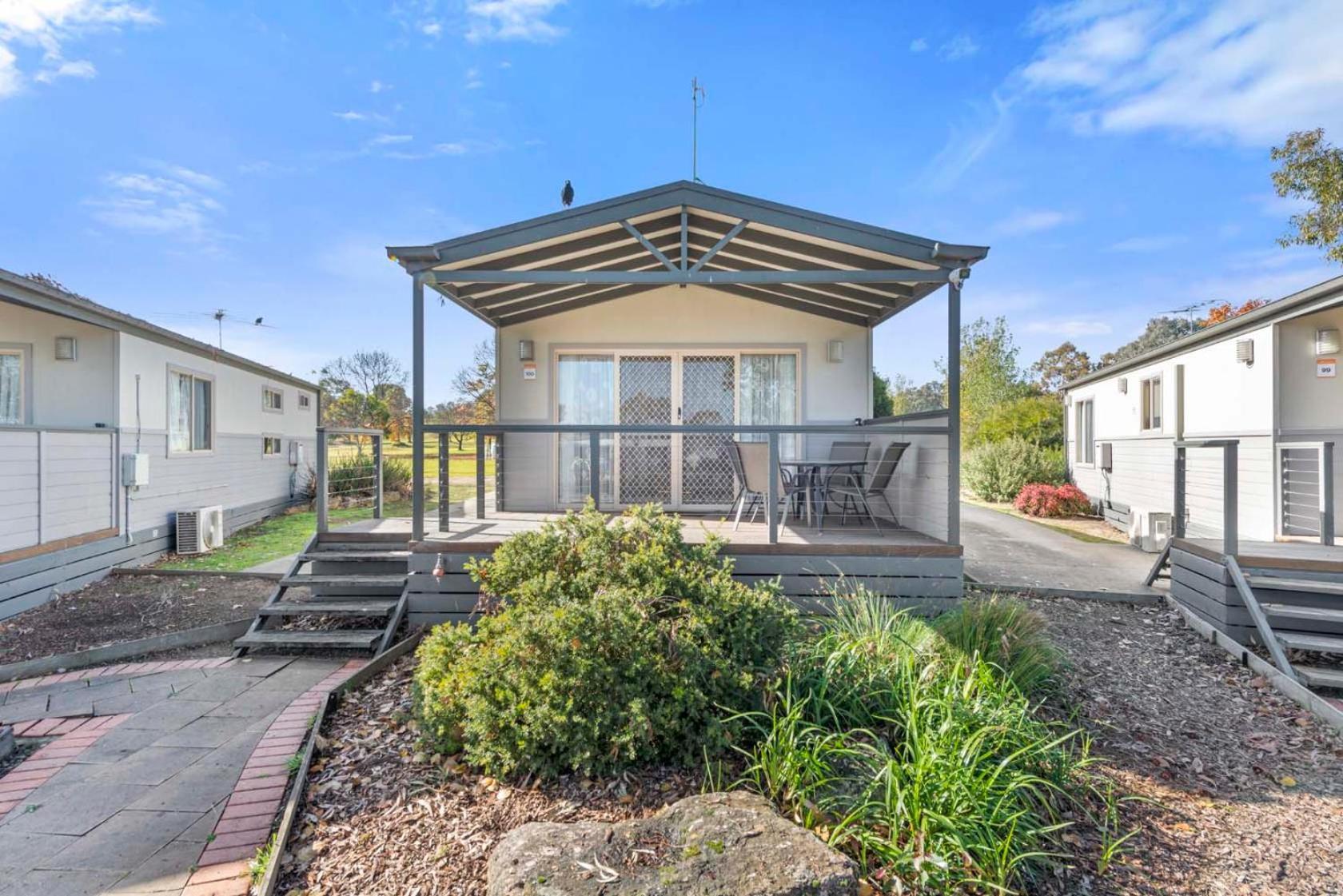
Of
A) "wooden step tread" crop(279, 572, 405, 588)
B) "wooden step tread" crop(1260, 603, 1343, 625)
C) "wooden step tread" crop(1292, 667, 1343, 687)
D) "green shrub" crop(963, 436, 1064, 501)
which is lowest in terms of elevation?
"wooden step tread" crop(1292, 667, 1343, 687)

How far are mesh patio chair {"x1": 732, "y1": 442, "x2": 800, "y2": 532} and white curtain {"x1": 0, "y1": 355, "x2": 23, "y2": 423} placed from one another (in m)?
8.77

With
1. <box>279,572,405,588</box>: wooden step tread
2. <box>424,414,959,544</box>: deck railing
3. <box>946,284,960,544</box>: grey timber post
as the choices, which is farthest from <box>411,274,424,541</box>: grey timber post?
<box>946,284,960,544</box>: grey timber post

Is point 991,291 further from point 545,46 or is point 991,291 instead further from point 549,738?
point 549,738

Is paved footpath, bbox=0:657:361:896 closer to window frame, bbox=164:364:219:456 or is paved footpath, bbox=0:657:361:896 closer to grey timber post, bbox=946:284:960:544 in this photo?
grey timber post, bbox=946:284:960:544

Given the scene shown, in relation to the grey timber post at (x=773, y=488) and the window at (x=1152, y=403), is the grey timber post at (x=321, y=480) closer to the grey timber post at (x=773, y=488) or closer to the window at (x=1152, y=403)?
the grey timber post at (x=773, y=488)

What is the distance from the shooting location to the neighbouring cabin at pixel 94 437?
21.2 ft

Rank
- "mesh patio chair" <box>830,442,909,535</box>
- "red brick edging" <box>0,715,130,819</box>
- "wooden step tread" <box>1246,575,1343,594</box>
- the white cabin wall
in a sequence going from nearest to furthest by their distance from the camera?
"red brick edging" <box>0,715,130,819</box> < "wooden step tread" <box>1246,575,1343,594</box> < "mesh patio chair" <box>830,442,909,535</box> < the white cabin wall

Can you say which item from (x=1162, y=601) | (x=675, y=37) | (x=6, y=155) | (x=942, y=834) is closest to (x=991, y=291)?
(x=675, y=37)

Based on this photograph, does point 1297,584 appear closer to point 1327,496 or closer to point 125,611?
point 1327,496

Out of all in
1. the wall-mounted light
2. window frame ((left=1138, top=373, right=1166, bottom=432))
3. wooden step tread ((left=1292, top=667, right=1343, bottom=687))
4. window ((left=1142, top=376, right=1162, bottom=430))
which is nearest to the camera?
wooden step tread ((left=1292, top=667, right=1343, bottom=687))

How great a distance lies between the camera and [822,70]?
9.80 metres

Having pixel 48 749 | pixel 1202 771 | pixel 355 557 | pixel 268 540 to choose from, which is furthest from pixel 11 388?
pixel 1202 771

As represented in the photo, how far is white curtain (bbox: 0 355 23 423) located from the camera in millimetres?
7676

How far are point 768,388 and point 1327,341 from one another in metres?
6.09
